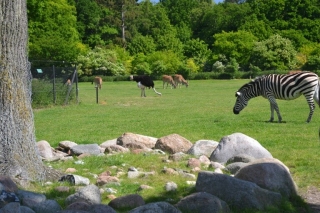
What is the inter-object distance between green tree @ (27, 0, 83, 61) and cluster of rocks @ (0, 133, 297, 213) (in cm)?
4722

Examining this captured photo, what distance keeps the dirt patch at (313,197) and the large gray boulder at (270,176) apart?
0.96 ft

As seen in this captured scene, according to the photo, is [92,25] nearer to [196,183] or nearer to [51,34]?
[51,34]

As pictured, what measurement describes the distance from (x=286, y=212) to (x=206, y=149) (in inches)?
156

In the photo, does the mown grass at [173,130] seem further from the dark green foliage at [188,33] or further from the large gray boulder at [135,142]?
the dark green foliage at [188,33]

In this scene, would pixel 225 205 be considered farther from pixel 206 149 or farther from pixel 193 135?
pixel 193 135

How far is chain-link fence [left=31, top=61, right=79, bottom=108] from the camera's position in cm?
2559

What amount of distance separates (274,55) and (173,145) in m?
67.7

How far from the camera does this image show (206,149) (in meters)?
11.1

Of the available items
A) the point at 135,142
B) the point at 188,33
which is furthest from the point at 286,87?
the point at 188,33

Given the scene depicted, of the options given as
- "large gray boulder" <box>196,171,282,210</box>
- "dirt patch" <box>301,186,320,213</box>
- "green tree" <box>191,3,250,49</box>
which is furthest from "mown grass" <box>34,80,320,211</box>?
"green tree" <box>191,3,250,49</box>

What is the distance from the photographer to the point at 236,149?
10.1m

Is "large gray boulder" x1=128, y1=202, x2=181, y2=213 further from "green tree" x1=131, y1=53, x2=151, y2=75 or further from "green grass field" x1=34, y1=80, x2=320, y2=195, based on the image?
"green tree" x1=131, y1=53, x2=151, y2=75

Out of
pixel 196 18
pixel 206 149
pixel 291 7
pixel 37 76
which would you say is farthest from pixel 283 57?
pixel 206 149

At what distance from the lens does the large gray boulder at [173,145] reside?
36.8 ft
